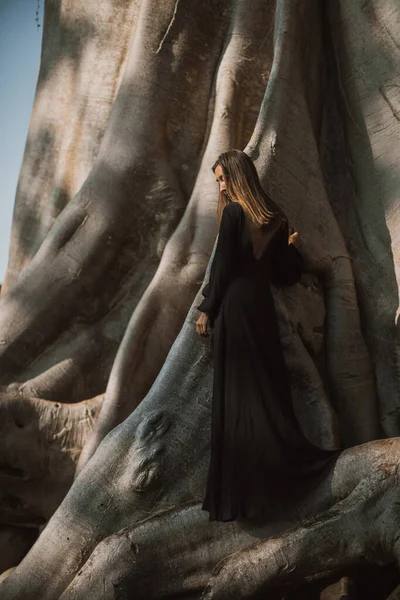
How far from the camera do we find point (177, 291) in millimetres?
4652

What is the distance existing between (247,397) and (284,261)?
640mm

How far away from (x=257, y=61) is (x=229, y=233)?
2.05 m

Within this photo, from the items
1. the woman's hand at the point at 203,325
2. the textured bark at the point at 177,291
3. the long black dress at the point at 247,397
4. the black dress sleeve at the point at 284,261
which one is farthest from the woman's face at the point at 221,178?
the textured bark at the point at 177,291

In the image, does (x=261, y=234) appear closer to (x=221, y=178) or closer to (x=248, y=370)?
(x=221, y=178)

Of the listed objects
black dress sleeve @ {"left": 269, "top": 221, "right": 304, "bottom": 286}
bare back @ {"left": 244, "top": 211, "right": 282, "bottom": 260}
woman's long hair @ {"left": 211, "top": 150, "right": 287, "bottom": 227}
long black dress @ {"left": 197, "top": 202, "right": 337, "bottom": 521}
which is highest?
woman's long hair @ {"left": 211, "top": 150, "right": 287, "bottom": 227}

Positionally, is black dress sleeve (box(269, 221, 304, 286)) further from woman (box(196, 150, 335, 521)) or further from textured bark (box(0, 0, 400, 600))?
textured bark (box(0, 0, 400, 600))

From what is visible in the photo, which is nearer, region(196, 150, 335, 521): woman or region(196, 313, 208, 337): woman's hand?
region(196, 150, 335, 521): woman

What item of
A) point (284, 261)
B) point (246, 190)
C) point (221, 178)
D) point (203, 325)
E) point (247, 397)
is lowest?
point (247, 397)

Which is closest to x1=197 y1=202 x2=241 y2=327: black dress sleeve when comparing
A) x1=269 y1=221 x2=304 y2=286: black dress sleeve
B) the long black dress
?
the long black dress

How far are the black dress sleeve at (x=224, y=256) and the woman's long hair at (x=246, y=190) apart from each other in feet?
0.19

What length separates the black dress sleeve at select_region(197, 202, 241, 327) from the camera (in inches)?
140

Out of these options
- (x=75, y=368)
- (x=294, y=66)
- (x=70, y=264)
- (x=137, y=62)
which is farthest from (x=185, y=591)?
(x=137, y=62)

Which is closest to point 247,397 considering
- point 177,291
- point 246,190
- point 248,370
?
point 248,370

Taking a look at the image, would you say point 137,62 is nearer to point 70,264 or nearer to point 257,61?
point 257,61
